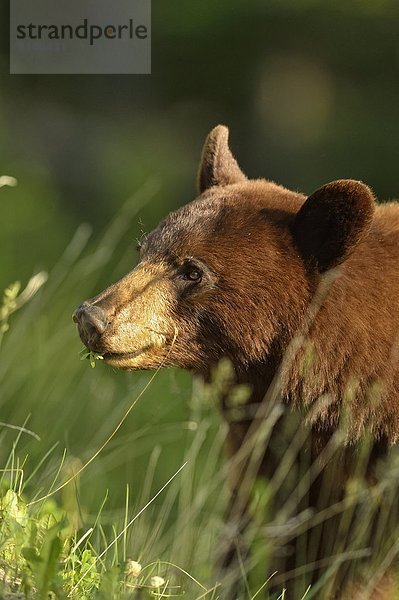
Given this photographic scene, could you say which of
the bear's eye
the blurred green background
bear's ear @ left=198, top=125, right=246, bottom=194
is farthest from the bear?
the blurred green background

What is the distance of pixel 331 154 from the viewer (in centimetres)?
1466

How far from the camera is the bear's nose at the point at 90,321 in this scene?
3.76 metres

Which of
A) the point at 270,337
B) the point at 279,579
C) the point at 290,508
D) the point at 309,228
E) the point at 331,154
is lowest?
the point at 331,154

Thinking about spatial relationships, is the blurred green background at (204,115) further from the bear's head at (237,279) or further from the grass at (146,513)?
the grass at (146,513)

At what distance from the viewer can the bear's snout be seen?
12.3 feet

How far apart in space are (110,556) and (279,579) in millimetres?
746

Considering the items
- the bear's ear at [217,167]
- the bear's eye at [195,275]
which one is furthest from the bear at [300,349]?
the bear's ear at [217,167]

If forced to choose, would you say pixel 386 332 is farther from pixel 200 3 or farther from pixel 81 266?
pixel 200 3

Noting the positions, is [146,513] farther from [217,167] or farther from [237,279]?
[217,167]

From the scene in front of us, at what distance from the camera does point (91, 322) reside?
3.76m

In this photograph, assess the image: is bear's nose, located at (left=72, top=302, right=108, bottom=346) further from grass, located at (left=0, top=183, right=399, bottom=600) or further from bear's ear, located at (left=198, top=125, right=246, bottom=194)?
bear's ear, located at (left=198, top=125, right=246, bottom=194)

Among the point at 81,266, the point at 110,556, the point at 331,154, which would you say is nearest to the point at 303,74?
the point at 331,154

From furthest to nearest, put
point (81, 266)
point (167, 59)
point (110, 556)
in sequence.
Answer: point (167, 59)
point (81, 266)
point (110, 556)

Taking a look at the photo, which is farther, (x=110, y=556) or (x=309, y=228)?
(x=309, y=228)
